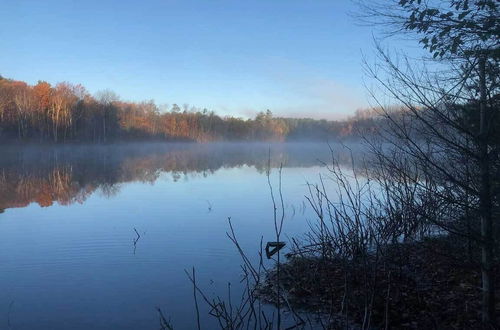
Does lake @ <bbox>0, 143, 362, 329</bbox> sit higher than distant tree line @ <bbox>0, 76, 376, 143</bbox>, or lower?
lower

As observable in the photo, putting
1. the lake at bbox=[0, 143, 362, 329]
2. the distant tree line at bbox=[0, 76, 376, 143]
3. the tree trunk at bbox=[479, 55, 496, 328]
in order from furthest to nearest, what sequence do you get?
the distant tree line at bbox=[0, 76, 376, 143] < the lake at bbox=[0, 143, 362, 329] < the tree trunk at bbox=[479, 55, 496, 328]

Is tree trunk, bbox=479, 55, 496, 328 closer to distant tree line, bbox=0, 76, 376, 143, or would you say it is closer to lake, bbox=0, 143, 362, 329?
lake, bbox=0, 143, 362, 329

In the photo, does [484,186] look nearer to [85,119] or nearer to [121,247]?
[121,247]

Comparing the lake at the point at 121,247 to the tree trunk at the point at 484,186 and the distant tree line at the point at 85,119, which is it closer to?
the tree trunk at the point at 484,186

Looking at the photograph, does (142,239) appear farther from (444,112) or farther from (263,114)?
(263,114)

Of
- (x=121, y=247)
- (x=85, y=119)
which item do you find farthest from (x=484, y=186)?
(x=85, y=119)

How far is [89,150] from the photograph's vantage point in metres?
57.0

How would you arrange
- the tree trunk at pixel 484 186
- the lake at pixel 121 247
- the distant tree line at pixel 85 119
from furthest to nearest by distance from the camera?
the distant tree line at pixel 85 119
the lake at pixel 121 247
the tree trunk at pixel 484 186

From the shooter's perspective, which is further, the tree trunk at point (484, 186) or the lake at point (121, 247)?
the lake at point (121, 247)

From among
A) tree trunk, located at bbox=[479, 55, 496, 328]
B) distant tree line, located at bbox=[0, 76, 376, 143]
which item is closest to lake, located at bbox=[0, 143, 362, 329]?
tree trunk, located at bbox=[479, 55, 496, 328]

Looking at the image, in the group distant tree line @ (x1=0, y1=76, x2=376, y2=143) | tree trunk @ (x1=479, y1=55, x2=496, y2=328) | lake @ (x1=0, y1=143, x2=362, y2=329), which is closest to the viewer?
tree trunk @ (x1=479, y1=55, x2=496, y2=328)

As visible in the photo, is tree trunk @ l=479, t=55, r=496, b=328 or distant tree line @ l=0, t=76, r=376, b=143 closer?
A: tree trunk @ l=479, t=55, r=496, b=328

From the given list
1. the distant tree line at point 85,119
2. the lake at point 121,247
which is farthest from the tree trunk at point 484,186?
the distant tree line at point 85,119

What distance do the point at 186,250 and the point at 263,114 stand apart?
11653 centimetres
